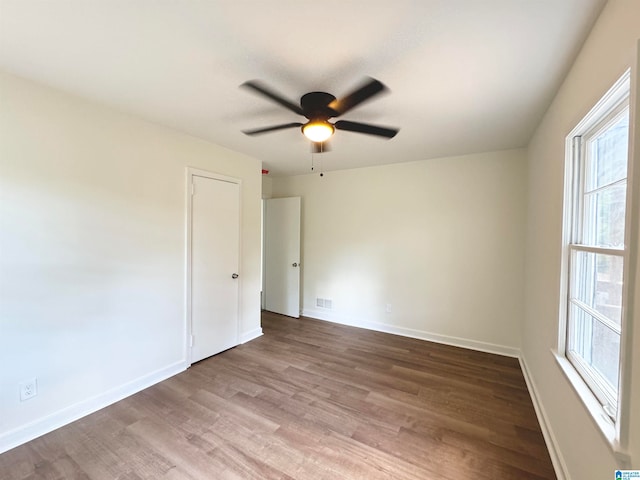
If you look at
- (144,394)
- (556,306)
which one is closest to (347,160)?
(556,306)

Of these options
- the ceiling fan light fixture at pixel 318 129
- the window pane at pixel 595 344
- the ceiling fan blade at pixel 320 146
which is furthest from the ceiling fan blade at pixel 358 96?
the window pane at pixel 595 344

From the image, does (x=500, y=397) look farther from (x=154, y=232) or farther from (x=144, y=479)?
(x=154, y=232)

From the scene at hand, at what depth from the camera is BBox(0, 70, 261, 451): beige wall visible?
1765mm

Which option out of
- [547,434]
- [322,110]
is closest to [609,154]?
[322,110]

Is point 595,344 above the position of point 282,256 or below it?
below

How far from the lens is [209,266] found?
119 inches

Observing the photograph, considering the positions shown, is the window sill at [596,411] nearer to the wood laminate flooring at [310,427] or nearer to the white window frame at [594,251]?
the white window frame at [594,251]

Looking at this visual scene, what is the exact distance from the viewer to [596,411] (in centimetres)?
118

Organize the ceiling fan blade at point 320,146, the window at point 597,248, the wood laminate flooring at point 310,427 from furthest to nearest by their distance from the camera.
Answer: the ceiling fan blade at point 320,146 → the wood laminate flooring at point 310,427 → the window at point 597,248

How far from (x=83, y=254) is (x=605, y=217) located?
11.1 feet

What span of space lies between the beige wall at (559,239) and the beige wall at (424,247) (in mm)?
336

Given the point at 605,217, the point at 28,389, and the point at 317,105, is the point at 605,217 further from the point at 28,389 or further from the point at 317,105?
the point at 28,389

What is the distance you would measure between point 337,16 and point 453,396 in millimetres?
2900

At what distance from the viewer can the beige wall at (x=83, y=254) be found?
5.79ft
